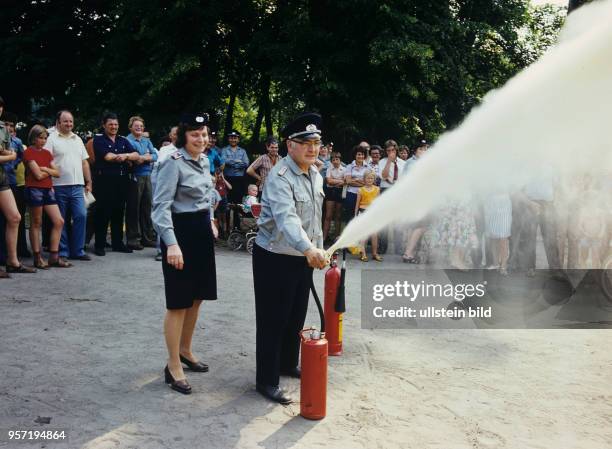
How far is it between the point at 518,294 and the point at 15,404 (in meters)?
6.75

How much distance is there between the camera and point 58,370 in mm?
4941

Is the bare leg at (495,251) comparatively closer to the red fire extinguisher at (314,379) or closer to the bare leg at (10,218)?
the red fire extinguisher at (314,379)

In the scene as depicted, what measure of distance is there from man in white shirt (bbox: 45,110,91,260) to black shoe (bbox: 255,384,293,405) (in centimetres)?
589

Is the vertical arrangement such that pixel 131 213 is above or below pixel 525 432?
above

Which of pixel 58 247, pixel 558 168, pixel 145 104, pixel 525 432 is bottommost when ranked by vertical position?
pixel 525 432

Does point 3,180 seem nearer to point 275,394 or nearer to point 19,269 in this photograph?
point 19,269

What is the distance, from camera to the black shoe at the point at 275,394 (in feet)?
14.9

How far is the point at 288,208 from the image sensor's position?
4.45 metres

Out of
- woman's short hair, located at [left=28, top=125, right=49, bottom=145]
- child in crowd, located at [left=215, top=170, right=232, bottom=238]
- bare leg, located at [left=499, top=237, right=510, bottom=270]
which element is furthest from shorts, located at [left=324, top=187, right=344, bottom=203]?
woman's short hair, located at [left=28, top=125, right=49, bottom=145]

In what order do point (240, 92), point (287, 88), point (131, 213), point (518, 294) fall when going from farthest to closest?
point (240, 92)
point (287, 88)
point (131, 213)
point (518, 294)

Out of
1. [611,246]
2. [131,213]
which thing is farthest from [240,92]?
[611,246]

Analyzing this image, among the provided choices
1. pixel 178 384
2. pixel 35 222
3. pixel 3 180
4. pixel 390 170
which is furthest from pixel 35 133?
→ pixel 390 170

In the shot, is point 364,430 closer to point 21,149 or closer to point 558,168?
point 558,168

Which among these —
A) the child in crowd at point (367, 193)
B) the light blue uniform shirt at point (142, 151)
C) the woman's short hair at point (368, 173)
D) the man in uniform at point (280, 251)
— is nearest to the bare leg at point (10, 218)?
the light blue uniform shirt at point (142, 151)
